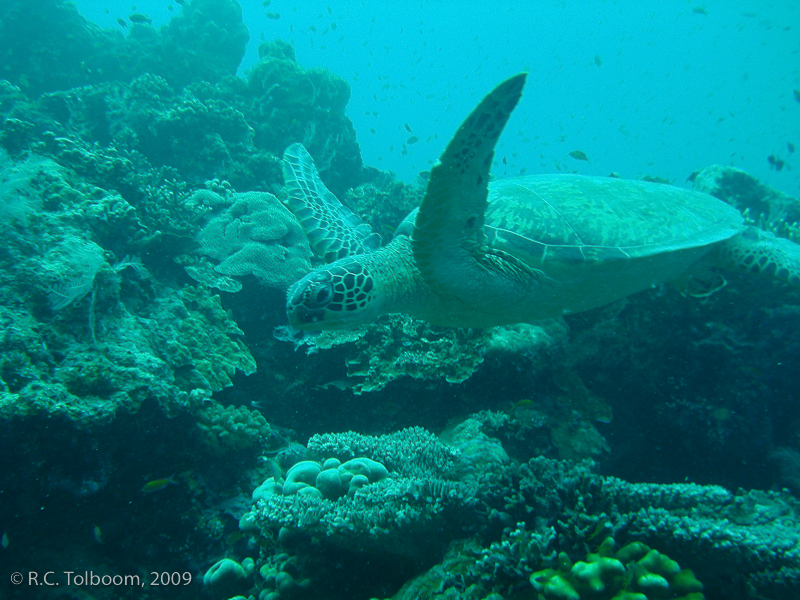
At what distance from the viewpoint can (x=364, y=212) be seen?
23.9 ft

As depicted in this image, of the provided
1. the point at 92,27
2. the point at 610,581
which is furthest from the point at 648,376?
the point at 92,27

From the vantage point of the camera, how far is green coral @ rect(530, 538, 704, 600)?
5.06ft

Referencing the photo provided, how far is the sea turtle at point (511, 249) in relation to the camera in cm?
251

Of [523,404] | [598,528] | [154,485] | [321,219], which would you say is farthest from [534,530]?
→ [321,219]

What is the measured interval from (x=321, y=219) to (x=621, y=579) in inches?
156

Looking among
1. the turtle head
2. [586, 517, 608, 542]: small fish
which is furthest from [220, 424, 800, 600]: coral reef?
the turtle head

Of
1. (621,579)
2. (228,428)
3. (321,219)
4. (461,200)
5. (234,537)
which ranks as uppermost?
(321,219)

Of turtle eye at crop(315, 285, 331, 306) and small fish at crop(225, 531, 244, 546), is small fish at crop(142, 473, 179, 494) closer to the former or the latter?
small fish at crop(225, 531, 244, 546)

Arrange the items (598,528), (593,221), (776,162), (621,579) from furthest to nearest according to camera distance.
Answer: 1. (776,162)
2. (593,221)
3. (598,528)
4. (621,579)

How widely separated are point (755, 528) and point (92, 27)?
17522 mm

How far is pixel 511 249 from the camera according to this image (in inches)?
120

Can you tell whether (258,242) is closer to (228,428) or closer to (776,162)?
(228,428)

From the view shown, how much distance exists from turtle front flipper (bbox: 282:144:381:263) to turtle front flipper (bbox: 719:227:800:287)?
3768 mm

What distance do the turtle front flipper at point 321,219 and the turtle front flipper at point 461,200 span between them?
136 cm
